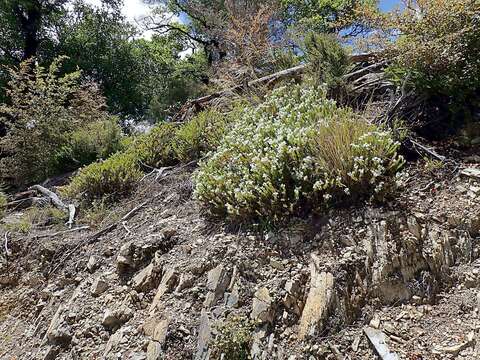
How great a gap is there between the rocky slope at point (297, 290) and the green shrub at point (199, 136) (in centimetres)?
162

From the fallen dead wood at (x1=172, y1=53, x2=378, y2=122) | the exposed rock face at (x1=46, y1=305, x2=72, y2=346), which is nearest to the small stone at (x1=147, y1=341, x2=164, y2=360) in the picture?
the exposed rock face at (x1=46, y1=305, x2=72, y2=346)

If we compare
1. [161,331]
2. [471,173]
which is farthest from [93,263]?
[471,173]

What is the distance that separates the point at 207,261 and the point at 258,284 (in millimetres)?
446

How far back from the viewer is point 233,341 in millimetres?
2188

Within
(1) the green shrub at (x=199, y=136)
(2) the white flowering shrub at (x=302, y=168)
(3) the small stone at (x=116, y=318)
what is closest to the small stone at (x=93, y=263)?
(3) the small stone at (x=116, y=318)

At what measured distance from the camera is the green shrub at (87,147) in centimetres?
653

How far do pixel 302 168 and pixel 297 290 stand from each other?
891 mm

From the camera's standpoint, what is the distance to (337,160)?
8.99 ft

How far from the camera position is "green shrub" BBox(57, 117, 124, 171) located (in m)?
6.53

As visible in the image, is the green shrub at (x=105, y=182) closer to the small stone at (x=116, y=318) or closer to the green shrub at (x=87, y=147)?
the green shrub at (x=87, y=147)

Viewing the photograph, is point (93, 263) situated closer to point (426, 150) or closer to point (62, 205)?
point (62, 205)

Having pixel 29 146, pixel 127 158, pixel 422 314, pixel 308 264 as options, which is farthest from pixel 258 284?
pixel 29 146

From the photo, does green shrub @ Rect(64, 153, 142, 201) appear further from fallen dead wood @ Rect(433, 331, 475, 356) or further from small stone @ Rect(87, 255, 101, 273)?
fallen dead wood @ Rect(433, 331, 475, 356)

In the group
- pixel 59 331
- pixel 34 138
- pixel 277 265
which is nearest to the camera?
pixel 277 265
